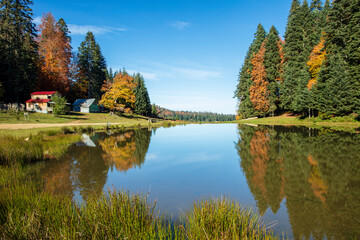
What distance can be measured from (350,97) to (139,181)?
30387 mm

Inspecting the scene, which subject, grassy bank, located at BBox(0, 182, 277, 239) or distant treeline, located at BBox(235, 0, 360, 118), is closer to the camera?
grassy bank, located at BBox(0, 182, 277, 239)

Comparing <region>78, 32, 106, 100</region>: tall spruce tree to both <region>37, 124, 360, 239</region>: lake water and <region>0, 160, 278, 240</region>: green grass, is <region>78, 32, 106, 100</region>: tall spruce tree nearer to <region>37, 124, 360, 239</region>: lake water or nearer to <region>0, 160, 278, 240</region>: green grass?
<region>37, 124, 360, 239</region>: lake water

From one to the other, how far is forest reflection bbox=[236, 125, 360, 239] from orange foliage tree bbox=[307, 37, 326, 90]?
27413 mm

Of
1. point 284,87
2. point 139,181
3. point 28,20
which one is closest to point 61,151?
point 139,181

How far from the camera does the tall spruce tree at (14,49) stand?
34812 mm

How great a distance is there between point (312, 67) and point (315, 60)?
1.30 metres

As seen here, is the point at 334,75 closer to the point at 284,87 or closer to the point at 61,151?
the point at 284,87

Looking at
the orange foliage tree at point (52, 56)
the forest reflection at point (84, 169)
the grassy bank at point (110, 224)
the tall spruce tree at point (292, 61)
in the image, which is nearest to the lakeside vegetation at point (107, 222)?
the grassy bank at point (110, 224)

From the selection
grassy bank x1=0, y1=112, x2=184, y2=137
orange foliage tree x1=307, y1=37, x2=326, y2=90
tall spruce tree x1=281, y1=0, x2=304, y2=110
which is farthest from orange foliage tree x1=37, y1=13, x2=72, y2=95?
orange foliage tree x1=307, y1=37, x2=326, y2=90

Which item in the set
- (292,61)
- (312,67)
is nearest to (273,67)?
(292,61)

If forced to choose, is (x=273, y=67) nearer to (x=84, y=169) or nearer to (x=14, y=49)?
(x=84, y=169)

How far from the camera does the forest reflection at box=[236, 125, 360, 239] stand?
390 centimetres

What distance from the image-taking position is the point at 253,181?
22.3 feet

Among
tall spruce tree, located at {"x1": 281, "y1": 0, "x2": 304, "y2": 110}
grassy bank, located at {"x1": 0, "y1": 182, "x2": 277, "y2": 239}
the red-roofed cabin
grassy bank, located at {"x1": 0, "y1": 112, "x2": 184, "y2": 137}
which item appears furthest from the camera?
the red-roofed cabin
